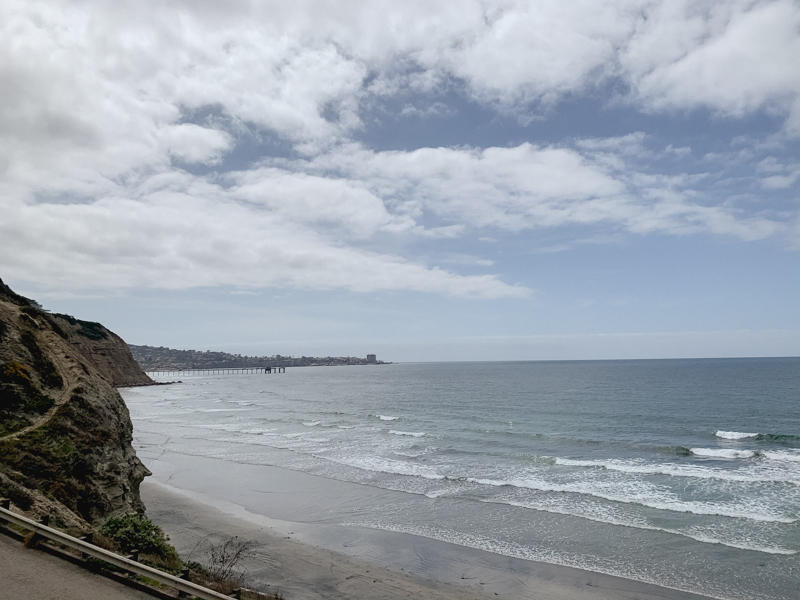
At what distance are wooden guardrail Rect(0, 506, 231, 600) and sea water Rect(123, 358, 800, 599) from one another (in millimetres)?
12477

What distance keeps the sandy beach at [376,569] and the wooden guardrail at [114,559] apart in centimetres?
680

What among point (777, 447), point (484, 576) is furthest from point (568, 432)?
point (484, 576)

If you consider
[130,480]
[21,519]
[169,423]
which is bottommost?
[169,423]

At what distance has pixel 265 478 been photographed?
28156 millimetres

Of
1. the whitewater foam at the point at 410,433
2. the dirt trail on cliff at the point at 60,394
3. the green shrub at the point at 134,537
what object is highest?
the dirt trail on cliff at the point at 60,394

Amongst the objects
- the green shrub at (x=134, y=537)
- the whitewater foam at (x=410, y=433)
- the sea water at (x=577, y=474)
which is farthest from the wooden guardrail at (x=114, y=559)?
the whitewater foam at (x=410, y=433)

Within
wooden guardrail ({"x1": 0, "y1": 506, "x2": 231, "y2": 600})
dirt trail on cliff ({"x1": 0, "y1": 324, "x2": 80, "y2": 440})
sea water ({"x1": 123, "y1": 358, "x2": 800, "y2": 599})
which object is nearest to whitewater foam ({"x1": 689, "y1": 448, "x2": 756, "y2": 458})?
sea water ({"x1": 123, "y1": 358, "x2": 800, "y2": 599})

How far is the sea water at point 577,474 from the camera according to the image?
16594 mm

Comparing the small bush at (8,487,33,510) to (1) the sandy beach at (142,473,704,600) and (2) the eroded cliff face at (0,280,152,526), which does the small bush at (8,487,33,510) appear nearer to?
(2) the eroded cliff face at (0,280,152,526)

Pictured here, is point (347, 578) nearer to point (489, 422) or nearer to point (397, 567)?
point (397, 567)

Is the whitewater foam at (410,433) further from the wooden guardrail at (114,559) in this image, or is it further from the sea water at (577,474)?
the wooden guardrail at (114,559)

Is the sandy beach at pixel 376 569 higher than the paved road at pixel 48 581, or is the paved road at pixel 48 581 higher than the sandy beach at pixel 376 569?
the paved road at pixel 48 581

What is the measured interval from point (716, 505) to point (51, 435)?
25.1m

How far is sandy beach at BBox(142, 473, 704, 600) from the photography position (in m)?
13.9
